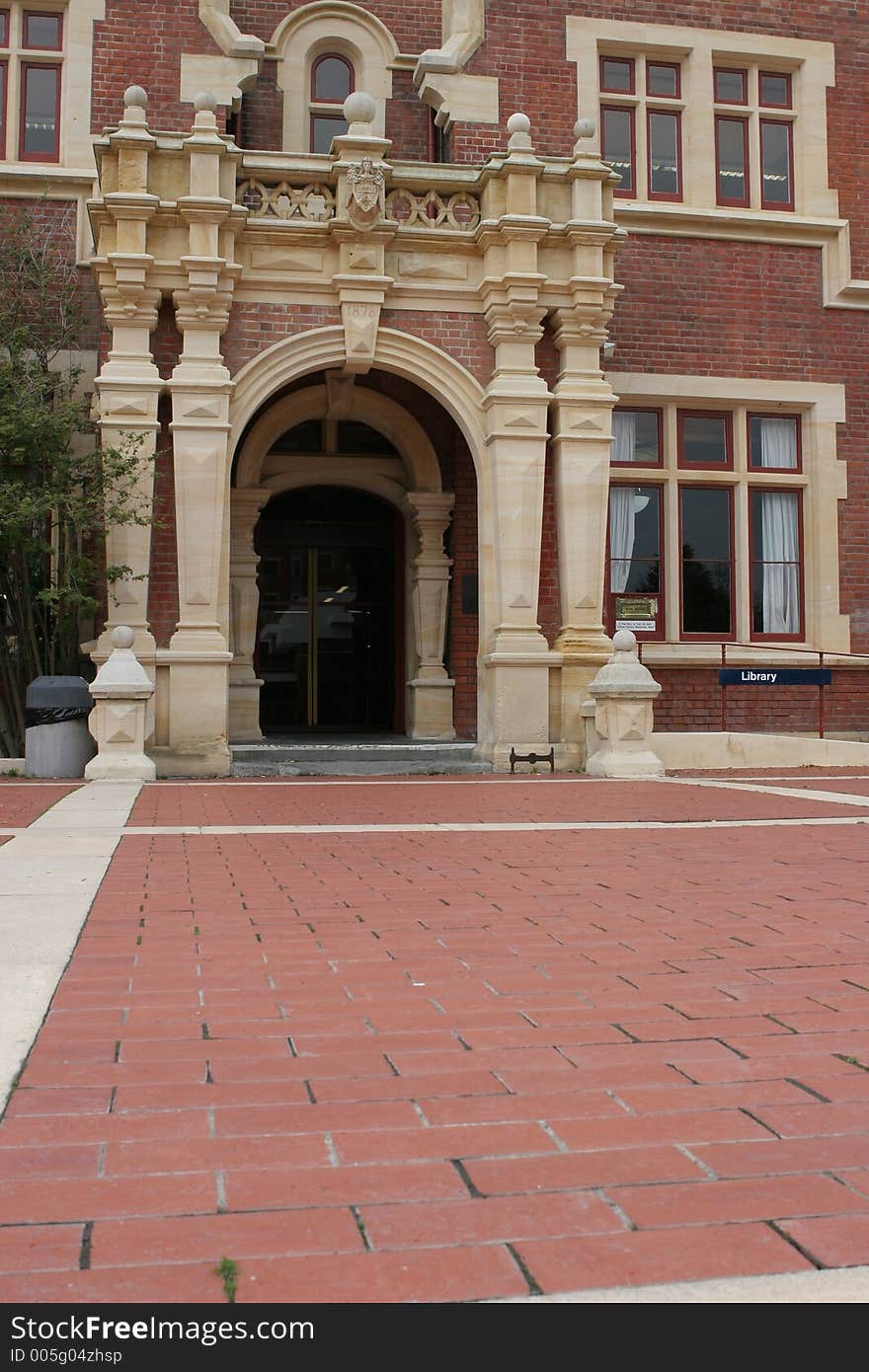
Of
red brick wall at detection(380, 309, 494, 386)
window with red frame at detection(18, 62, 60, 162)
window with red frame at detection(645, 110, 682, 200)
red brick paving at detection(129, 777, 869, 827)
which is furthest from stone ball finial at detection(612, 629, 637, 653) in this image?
window with red frame at detection(18, 62, 60, 162)

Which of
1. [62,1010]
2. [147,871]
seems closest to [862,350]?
[147,871]

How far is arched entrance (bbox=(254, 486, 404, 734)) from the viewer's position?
60.4 feet

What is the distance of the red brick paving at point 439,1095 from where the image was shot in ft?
6.49

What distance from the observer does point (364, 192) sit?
45.6ft

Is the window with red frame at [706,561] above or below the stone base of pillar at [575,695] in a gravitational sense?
above

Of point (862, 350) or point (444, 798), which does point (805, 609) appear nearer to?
point (862, 350)

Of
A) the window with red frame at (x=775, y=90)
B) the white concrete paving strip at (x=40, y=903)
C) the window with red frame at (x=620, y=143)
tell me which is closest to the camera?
the white concrete paving strip at (x=40, y=903)

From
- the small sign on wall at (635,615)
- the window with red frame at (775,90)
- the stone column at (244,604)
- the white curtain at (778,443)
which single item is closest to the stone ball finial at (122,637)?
the stone column at (244,604)

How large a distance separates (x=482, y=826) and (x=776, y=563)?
11.1 metres

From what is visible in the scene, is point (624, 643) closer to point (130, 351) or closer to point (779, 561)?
point (779, 561)

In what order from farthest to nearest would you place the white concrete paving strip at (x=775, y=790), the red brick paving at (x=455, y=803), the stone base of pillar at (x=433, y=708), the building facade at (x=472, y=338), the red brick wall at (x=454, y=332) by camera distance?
1. the stone base of pillar at (x=433, y=708)
2. the red brick wall at (x=454, y=332)
3. the building facade at (x=472, y=338)
4. the white concrete paving strip at (x=775, y=790)
5. the red brick paving at (x=455, y=803)

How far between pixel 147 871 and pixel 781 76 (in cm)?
1719

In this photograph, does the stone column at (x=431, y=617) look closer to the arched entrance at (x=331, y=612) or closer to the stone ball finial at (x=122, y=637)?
the arched entrance at (x=331, y=612)

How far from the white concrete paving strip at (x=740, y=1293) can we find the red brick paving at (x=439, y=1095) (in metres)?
0.04
